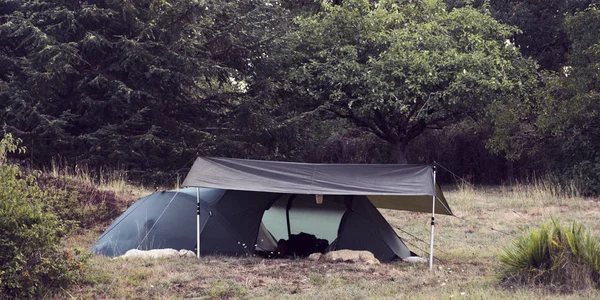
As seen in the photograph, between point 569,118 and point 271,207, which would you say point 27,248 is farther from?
point 569,118

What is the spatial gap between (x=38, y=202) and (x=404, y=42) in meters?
14.3

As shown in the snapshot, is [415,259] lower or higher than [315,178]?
lower

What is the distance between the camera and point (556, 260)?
8.05m

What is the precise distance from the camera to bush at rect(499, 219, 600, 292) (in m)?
7.98

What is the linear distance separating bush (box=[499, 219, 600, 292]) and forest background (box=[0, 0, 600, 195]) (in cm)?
1135

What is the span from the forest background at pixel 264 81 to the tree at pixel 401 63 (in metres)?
0.06

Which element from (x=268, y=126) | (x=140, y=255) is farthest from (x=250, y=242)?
(x=268, y=126)

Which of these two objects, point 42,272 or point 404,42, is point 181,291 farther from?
point 404,42

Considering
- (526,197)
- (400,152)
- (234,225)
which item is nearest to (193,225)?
(234,225)

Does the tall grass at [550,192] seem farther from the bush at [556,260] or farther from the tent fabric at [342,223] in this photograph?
the bush at [556,260]

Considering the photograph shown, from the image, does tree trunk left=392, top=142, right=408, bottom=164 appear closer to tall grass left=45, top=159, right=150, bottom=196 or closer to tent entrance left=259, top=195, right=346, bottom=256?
tall grass left=45, top=159, right=150, bottom=196

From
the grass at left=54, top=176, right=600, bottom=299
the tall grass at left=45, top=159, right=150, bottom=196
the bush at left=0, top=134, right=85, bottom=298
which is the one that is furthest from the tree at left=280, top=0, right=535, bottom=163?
the bush at left=0, top=134, right=85, bottom=298

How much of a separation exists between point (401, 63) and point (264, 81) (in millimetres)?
4212

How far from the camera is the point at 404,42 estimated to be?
66.5ft
